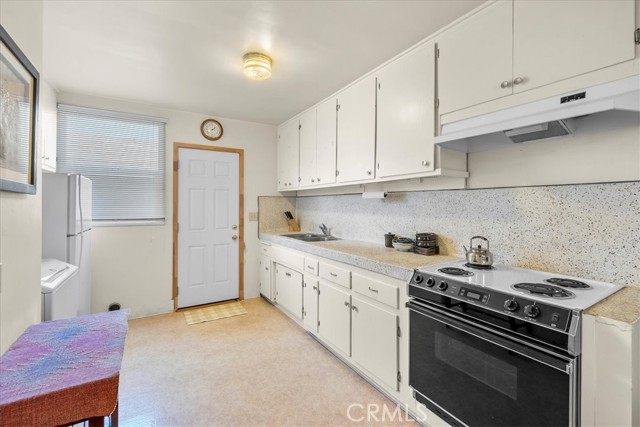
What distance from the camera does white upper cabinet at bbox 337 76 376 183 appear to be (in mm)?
2559

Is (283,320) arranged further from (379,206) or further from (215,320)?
(379,206)

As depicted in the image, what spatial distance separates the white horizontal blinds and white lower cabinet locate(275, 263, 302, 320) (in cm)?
164

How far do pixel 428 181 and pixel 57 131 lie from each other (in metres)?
3.76

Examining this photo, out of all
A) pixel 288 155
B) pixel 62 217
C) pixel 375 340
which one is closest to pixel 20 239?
pixel 62 217

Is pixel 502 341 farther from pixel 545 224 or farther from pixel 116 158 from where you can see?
pixel 116 158

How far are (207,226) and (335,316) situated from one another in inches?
88.1

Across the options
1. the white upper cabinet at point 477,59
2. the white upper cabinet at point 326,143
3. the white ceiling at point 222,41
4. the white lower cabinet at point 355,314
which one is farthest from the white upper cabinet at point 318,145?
the white upper cabinet at point 477,59

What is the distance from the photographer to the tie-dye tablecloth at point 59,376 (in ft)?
2.87

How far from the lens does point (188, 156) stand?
12.3ft

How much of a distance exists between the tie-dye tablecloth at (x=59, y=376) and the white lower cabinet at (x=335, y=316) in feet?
5.09

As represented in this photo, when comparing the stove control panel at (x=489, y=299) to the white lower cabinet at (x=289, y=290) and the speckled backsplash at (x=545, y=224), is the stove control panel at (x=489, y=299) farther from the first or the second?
the white lower cabinet at (x=289, y=290)

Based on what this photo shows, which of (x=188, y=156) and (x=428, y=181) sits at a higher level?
(x=188, y=156)

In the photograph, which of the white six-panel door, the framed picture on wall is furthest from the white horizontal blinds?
the framed picture on wall

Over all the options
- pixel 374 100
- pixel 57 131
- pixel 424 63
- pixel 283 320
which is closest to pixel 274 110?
pixel 374 100
